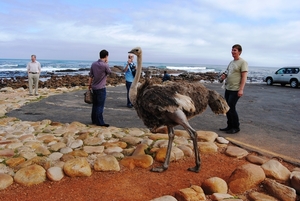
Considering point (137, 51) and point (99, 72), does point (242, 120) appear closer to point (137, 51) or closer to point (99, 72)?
point (99, 72)

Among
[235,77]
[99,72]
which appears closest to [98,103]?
[99,72]

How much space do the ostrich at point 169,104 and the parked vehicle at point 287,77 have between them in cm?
2007

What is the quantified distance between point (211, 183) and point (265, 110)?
23.1 ft

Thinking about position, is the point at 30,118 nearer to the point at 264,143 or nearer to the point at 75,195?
the point at 75,195

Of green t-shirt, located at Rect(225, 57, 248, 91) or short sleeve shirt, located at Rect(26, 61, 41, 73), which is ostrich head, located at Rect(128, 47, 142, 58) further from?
short sleeve shirt, located at Rect(26, 61, 41, 73)

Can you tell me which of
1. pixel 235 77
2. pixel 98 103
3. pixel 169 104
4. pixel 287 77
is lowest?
pixel 98 103

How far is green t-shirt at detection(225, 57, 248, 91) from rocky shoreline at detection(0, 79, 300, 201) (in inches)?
46.1

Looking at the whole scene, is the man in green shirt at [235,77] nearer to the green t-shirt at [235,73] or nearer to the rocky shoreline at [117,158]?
the green t-shirt at [235,73]

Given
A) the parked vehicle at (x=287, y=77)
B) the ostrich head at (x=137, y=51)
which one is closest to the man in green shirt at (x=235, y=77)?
the ostrich head at (x=137, y=51)

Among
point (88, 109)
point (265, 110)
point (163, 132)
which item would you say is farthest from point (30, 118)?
point (265, 110)

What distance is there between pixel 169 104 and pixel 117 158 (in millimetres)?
1410

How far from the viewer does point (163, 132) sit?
252 inches

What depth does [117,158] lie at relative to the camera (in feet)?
15.6

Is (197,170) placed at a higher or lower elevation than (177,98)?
lower
